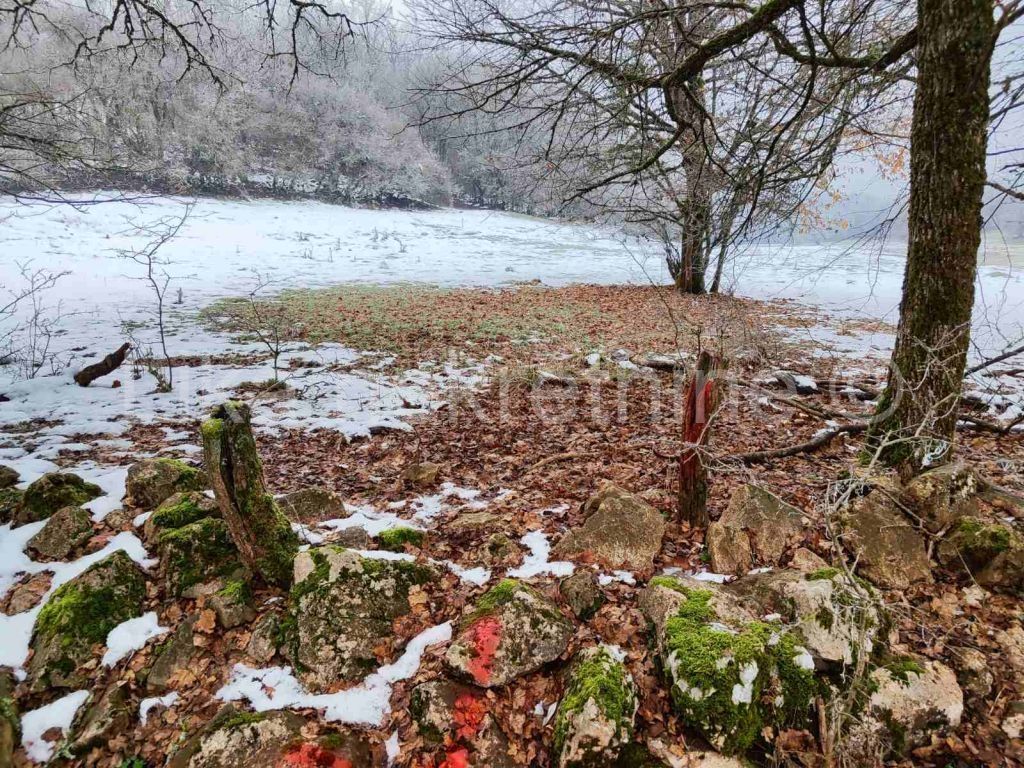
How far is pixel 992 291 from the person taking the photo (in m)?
12.6

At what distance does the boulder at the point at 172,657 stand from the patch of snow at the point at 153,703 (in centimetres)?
5

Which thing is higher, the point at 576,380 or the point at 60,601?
the point at 576,380

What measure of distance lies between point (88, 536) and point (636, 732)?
3638mm

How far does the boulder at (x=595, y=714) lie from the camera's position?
1923 millimetres

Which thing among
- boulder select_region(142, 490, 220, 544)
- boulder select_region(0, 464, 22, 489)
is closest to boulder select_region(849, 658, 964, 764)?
boulder select_region(142, 490, 220, 544)

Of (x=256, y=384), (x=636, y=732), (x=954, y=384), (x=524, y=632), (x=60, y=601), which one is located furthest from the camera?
(x=256, y=384)

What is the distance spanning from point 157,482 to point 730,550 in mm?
4096

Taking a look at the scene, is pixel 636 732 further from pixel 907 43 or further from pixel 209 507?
pixel 907 43

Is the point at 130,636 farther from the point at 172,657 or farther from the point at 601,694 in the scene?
the point at 601,694

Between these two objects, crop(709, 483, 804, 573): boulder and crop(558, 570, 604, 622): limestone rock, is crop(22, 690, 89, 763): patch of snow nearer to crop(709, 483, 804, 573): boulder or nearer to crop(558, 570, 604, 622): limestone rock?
crop(558, 570, 604, 622): limestone rock

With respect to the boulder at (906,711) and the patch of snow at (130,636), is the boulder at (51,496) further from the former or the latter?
the boulder at (906,711)

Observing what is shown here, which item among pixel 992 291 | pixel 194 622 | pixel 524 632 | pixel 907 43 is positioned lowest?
pixel 194 622

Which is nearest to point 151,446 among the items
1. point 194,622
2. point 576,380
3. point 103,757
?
point 194,622

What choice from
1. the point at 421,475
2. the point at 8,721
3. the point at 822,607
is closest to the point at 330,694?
the point at 8,721
